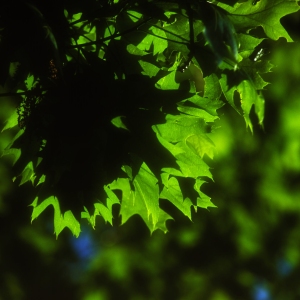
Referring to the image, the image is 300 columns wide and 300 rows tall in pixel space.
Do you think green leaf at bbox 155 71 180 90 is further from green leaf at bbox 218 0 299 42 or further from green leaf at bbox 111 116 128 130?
green leaf at bbox 218 0 299 42

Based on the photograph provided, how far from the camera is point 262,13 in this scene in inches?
79.7

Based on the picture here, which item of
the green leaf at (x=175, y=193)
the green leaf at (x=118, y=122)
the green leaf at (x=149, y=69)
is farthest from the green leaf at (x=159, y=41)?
the green leaf at (x=175, y=193)

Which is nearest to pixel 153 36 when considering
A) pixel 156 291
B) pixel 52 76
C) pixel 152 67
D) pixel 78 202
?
pixel 152 67

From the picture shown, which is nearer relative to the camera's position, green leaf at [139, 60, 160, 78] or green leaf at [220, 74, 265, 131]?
green leaf at [220, 74, 265, 131]

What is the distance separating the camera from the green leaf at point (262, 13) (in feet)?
6.37

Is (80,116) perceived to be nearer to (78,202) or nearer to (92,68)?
(92,68)

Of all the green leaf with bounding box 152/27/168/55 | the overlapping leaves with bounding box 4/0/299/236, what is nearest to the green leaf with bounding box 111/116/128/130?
the overlapping leaves with bounding box 4/0/299/236

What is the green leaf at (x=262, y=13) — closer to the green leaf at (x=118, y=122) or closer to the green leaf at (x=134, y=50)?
the green leaf at (x=134, y=50)

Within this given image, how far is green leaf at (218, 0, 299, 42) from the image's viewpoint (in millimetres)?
1942

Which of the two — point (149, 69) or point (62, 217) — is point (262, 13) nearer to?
point (149, 69)

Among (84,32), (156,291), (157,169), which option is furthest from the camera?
(156,291)

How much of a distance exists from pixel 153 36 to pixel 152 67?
157 mm

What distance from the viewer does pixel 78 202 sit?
1871 mm

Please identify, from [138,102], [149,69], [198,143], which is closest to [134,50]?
[149,69]
